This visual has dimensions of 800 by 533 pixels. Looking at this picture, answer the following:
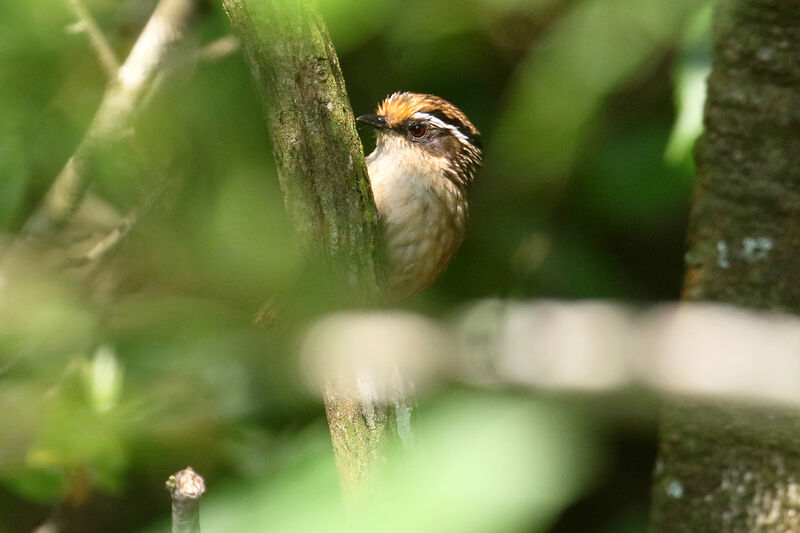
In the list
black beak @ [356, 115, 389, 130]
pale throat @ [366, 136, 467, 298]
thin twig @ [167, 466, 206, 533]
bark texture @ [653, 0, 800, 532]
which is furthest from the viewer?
black beak @ [356, 115, 389, 130]

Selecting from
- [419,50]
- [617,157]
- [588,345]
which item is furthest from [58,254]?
[588,345]

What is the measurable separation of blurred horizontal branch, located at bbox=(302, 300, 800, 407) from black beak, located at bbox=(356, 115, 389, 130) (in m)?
2.35

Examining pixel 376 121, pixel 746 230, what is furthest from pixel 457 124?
pixel 746 230

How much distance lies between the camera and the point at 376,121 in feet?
12.2

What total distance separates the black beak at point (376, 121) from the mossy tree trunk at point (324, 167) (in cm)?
149

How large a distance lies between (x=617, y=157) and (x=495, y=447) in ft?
9.34

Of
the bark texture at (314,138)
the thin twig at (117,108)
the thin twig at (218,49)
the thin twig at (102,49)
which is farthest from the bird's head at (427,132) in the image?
the bark texture at (314,138)

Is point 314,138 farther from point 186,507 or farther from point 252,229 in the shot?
point 186,507

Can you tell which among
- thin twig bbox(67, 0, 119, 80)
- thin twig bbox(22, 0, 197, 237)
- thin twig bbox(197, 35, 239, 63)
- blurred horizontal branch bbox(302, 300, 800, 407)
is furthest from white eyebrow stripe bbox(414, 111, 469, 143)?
blurred horizontal branch bbox(302, 300, 800, 407)

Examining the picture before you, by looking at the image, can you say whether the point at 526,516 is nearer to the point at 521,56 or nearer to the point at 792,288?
the point at 792,288

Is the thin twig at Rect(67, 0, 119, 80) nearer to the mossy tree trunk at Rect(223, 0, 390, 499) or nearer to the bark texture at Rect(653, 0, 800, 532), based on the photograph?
the mossy tree trunk at Rect(223, 0, 390, 499)

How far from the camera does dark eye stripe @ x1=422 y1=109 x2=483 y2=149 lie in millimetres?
3773

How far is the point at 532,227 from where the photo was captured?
3.94m

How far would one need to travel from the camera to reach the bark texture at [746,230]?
9.18ft
